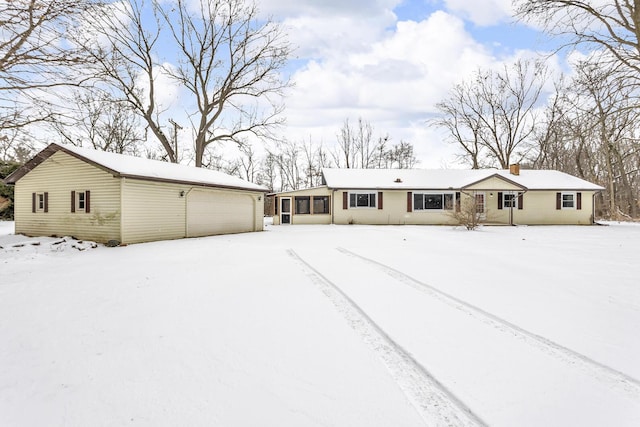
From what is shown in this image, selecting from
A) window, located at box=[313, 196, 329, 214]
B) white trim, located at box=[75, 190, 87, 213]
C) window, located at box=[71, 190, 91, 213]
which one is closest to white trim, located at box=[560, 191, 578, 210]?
window, located at box=[313, 196, 329, 214]

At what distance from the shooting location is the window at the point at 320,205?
73.6 ft

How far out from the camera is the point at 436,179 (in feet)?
75.9

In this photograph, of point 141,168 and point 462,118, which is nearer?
point 141,168

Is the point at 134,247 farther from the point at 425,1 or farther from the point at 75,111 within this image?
the point at 425,1

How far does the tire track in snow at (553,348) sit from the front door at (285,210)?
1800 cm

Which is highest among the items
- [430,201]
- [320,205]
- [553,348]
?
[430,201]

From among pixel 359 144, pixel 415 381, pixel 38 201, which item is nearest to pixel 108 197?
pixel 38 201

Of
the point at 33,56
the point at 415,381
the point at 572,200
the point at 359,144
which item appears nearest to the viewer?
the point at 415,381

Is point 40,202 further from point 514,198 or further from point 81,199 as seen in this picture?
point 514,198

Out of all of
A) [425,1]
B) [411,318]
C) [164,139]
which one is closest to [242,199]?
[164,139]

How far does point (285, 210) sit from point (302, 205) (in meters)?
1.32

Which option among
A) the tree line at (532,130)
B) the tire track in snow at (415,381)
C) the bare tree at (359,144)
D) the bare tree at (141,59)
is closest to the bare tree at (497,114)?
the tree line at (532,130)

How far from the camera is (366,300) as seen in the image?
4.62 m

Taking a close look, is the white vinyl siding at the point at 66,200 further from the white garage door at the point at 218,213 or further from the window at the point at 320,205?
the window at the point at 320,205
